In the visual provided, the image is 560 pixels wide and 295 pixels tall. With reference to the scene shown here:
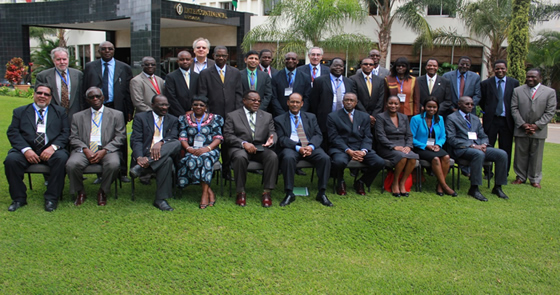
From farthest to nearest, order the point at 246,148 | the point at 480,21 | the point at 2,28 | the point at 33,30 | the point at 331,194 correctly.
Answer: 1. the point at 33,30
2. the point at 2,28
3. the point at 480,21
4. the point at 331,194
5. the point at 246,148

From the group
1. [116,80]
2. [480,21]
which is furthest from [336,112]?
[480,21]

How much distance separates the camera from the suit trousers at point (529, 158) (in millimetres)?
6953

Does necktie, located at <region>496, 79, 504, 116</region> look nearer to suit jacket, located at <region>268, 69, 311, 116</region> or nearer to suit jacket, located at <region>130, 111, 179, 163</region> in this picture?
suit jacket, located at <region>268, 69, 311, 116</region>

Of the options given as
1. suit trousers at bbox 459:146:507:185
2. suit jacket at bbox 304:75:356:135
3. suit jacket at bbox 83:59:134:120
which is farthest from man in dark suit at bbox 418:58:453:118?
suit jacket at bbox 83:59:134:120

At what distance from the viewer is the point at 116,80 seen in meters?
6.43

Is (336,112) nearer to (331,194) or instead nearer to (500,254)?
(331,194)

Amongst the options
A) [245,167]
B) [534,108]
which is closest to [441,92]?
[534,108]

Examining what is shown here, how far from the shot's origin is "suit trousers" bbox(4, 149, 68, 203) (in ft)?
17.1

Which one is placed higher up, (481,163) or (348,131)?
Answer: (348,131)

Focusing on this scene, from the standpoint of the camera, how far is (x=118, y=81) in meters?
6.45

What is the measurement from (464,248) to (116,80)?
5.20 metres

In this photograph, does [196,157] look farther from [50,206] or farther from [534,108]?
[534,108]

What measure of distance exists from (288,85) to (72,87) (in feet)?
10.6

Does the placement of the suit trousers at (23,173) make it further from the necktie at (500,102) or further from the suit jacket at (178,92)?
the necktie at (500,102)
